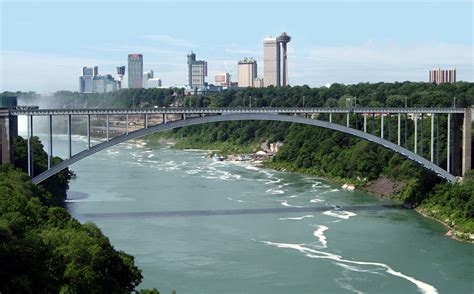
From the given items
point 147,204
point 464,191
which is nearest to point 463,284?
point 464,191

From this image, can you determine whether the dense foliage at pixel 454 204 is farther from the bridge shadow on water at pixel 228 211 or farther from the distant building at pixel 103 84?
the distant building at pixel 103 84

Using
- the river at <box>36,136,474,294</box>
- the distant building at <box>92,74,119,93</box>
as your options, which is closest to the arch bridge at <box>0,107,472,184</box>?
the river at <box>36,136,474,294</box>

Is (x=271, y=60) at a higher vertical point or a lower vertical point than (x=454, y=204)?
higher

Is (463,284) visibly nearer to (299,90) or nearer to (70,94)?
(299,90)

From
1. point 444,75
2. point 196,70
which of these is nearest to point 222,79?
point 196,70

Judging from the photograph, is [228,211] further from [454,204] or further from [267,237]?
[454,204]
